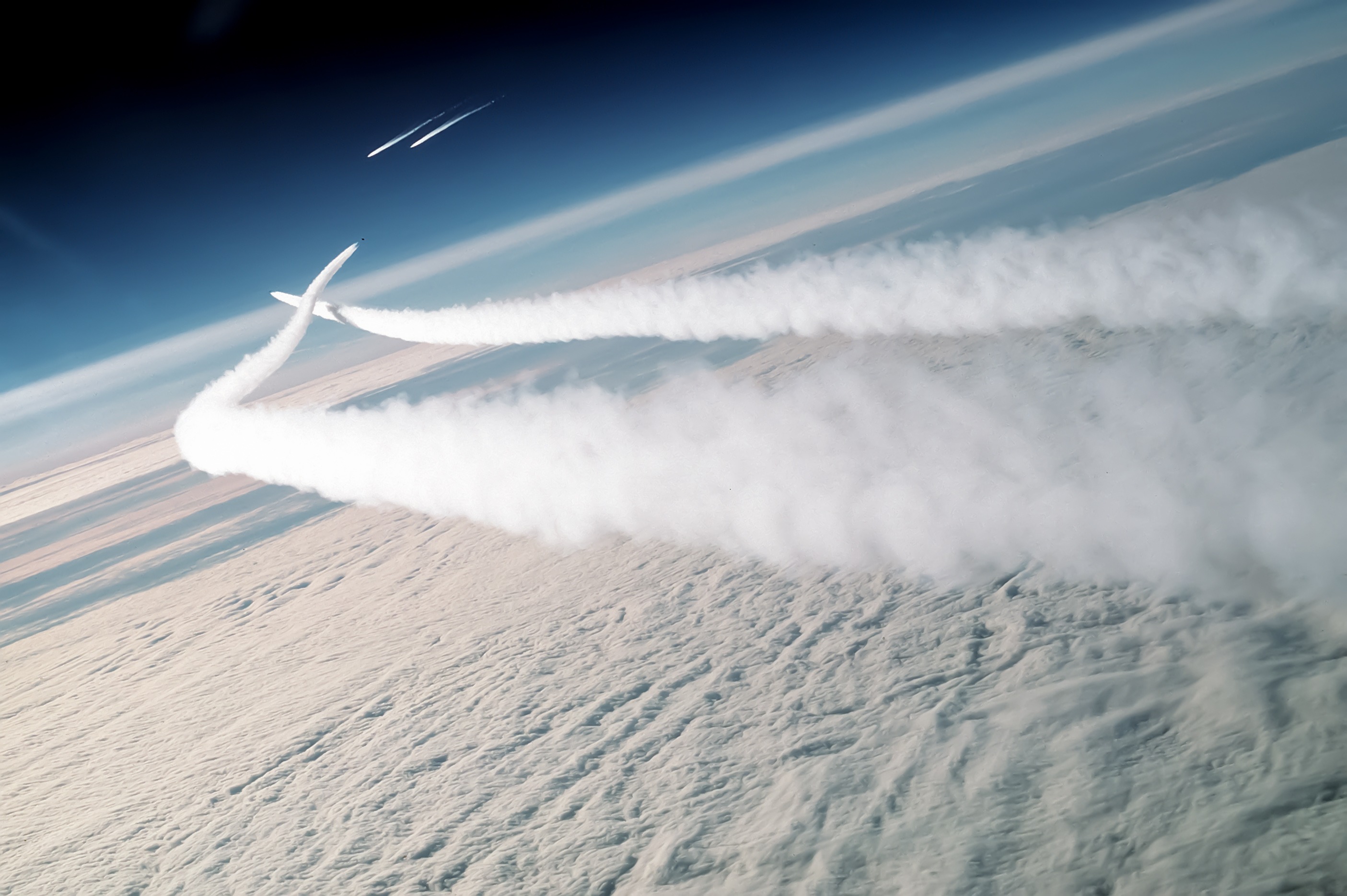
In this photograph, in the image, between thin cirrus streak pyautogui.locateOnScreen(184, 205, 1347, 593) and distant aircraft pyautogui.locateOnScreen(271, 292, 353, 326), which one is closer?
thin cirrus streak pyautogui.locateOnScreen(184, 205, 1347, 593)

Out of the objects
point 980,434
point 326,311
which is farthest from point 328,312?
point 980,434

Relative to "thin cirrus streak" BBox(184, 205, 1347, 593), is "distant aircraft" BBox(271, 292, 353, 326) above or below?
above

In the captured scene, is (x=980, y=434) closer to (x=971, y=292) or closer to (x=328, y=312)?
(x=971, y=292)

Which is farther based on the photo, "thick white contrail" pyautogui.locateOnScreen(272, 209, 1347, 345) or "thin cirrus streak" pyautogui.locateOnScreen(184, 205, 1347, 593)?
"thick white contrail" pyautogui.locateOnScreen(272, 209, 1347, 345)

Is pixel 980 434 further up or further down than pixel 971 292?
further down

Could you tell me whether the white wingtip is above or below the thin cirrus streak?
above

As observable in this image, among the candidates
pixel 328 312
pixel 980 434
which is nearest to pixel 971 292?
pixel 980 434

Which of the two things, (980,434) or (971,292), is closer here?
(980,434)

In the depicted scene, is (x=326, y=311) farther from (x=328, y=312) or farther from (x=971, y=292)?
(x=971, y=292)
